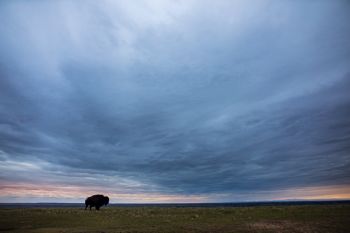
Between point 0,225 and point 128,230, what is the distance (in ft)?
47.1

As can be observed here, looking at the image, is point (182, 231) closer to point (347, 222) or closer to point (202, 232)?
point (202, 232)

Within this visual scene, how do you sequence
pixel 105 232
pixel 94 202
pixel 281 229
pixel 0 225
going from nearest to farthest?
pixel 105 232
pixel 281 229
pixel 0 225
pixel 94 202

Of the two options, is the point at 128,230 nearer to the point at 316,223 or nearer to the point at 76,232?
the point at 76,232

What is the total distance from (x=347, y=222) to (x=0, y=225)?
35811 mm

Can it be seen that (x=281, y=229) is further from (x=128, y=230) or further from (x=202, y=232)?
(x=128, y=230)

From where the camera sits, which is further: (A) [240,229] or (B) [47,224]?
(B) [47,224]

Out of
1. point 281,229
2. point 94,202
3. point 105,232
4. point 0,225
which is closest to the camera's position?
point 105,232

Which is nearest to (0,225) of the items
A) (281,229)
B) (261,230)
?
(261,230)

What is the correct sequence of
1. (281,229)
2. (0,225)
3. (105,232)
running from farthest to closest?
(0,225)
(281,229)
(105,232)

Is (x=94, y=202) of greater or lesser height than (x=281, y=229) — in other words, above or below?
above

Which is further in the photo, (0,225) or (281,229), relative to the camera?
(0,225)

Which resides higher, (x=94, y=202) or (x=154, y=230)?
(x=94, y=202)

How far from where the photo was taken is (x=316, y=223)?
31047 millimetres

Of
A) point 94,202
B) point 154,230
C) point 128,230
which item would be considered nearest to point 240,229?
point 154,230
